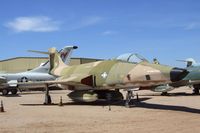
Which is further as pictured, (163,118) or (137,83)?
(137,83)

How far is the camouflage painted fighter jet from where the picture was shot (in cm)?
1441

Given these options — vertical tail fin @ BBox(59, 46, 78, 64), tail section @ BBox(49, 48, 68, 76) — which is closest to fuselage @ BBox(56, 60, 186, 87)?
tail section @ BBox(49, 48, 68, 76)

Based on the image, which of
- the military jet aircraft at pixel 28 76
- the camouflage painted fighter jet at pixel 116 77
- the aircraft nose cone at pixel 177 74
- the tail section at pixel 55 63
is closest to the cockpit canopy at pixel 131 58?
the camouflage painted fighter jet at pixel 116 77

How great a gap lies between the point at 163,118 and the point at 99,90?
23.1 ft

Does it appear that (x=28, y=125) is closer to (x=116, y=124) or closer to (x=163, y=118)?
(x=116, y=124)

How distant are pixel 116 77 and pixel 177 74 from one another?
11.6ft

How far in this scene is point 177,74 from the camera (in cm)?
1366

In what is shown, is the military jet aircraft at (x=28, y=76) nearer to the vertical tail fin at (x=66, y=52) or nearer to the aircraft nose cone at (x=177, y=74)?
the vertical tail fin at (x=66, y=52)

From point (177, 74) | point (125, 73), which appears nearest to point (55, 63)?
point (125, 73)

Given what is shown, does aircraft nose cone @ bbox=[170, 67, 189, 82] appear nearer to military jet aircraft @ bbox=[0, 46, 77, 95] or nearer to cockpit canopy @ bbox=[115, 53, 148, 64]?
cockpit canopy @ bbox=[115, 53, 148, 64]

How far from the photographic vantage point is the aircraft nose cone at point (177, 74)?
1353 cm

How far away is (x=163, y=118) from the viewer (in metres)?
11.9

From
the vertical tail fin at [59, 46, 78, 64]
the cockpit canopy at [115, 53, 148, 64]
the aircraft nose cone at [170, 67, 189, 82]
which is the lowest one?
the aircraft nose cone at [170, 67, 189, 82]

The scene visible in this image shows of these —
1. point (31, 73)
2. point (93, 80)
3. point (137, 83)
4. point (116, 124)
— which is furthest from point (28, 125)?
point (31, 73)
